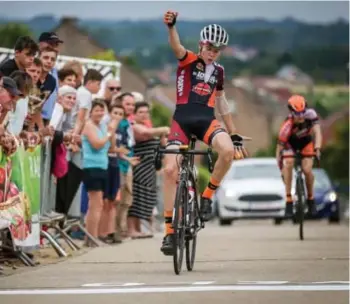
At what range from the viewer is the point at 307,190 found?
21281 millimetres

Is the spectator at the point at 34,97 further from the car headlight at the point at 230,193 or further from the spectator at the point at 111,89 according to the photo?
the car headlight at the point at 230,193

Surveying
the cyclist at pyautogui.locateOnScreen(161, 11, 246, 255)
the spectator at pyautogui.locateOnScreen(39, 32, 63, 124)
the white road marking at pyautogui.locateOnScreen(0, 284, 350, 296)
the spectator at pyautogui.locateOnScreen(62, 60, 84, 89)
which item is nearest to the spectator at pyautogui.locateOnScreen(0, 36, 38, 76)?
the spectator at pyautogui.locateOnScreen(39, 32, 63, 124)

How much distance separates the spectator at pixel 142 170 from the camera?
21.5 meters

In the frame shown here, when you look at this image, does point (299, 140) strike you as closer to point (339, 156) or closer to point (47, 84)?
point (47, 84)

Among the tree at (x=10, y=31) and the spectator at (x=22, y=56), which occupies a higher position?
the tree at (x=10, y=31)

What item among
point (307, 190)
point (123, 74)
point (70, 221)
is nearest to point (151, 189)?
point (307, 190)

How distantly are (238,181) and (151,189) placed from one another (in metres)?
11.3

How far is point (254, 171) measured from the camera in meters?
33.9

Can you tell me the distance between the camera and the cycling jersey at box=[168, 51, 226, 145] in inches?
541

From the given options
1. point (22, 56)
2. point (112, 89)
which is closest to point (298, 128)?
point (112, 89)

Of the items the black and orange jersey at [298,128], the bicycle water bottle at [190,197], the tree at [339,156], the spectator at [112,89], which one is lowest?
the bicycle water bottle at [190,197]

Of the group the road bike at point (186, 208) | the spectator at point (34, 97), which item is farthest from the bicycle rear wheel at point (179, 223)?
the spectator at point (34, 97)

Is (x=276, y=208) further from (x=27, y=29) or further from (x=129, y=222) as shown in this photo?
(x=27, y=29)

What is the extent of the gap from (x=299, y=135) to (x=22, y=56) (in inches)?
252
